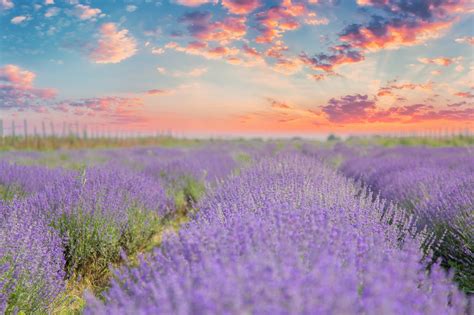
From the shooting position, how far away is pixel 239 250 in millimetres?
1770

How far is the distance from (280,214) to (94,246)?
2218mm

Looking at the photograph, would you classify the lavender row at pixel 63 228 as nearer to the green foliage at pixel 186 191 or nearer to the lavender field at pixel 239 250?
the lavender field at pixel 239 250

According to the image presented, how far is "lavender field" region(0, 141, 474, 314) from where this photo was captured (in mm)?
1349

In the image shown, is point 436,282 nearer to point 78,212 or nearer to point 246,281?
point 246,281

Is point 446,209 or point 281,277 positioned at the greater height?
point 281,277

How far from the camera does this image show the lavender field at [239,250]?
1349mm

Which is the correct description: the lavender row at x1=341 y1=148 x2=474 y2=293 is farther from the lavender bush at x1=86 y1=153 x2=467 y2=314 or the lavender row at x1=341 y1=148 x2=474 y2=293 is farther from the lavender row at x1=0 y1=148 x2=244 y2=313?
the lavender row at x1=0 y1=148 x2=244 y2=313

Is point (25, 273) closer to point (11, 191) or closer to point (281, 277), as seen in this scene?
point (281, 277)

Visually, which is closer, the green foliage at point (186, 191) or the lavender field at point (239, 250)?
the lavender field at point (239, 250)

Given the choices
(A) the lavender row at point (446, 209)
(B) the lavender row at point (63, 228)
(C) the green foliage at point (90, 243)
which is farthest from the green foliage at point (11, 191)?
(A) the lavender row at point (446, 209)

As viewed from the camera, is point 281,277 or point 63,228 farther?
point 63,228

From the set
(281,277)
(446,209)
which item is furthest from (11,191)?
(446,209)

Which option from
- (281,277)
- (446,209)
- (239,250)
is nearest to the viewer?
(281,277)

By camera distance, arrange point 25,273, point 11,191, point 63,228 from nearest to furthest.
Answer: point 25,273 → point 63,228 → point 11,191
